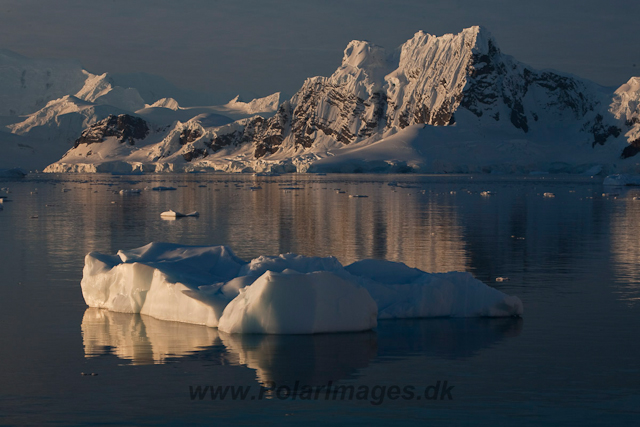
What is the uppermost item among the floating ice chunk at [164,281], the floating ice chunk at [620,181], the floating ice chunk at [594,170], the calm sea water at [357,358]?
the floating ice chunk at [594,170]

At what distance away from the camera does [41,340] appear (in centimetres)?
1392

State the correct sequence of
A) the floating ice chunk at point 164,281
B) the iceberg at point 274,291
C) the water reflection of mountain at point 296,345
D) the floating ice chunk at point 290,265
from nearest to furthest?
the water reflection of mountain at point 296,345, the iceberg at point 274,291, the floating ice chunk at point 164,281, the floating ice chunk at point 290,265

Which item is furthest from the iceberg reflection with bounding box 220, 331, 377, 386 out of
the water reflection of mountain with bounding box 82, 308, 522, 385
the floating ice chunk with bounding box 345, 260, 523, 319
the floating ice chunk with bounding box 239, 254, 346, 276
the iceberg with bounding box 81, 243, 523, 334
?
the floating ice chunk with bounding box 239, 254, 346, 276

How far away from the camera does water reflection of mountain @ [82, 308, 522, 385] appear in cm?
1213

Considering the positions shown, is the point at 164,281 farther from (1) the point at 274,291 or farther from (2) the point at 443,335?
(2) the point at 443,335

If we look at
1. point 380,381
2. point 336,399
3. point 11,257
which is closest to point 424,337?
point 380,381

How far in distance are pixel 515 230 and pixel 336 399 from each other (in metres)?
27.3

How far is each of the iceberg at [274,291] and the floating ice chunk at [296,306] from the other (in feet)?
0.06

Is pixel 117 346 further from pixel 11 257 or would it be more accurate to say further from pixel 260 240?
pixel 260 240

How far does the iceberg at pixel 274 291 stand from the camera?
1399 cm

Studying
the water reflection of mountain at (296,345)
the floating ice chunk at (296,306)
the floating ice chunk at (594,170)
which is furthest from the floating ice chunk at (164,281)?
the floating ice chunk at (594,170)

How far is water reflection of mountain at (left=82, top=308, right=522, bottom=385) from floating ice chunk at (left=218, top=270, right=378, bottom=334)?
20 centimetres

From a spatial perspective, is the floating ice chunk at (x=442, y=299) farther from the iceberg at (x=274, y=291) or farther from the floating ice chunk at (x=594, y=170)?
the floating ice chunk at (x=594, y=170)

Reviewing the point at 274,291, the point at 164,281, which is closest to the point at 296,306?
the point at 274,291
